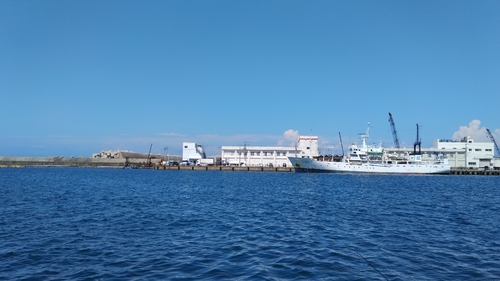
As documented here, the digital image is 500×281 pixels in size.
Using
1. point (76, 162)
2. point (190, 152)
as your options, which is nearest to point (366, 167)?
point (190, 152)

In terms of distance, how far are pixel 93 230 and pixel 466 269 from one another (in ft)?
42.6

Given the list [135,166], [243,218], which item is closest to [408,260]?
[243,218]

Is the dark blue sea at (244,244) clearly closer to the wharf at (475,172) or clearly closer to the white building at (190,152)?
the wharf at (475,172)

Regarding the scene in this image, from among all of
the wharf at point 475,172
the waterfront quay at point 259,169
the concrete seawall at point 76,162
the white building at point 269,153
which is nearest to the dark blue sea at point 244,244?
the waterfront quay at point 259,169

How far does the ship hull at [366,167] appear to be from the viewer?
8219 centimetres

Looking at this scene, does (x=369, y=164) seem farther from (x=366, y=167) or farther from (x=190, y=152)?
(x=190, y=152)

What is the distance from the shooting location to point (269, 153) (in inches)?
Result: 4168

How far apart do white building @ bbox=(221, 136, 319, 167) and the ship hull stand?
668 inches

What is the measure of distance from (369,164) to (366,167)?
3.52ft

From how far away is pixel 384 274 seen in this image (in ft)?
30.9

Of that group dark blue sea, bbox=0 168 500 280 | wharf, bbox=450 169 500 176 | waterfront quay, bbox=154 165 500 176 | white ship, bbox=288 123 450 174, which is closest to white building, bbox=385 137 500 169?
wharf, bbox=450 169 500 176

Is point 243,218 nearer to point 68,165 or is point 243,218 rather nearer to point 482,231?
point 482,231

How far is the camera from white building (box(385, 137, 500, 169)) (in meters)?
99.5

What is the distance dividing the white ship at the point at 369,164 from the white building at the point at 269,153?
16198 millimetres
